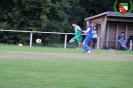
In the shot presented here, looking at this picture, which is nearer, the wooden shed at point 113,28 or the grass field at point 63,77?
the grass field at point 63,77

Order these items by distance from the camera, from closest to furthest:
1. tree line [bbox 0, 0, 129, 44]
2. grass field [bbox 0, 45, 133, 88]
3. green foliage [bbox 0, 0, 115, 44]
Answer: grass field [bbox 0, 45, 133, 88] < tree line [bbox 0, 0, 129, 44] < green foliage [bbox 0, 0, 115, 44]

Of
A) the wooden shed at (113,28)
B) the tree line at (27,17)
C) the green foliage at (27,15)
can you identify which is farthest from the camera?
the green foliage at (27,15)

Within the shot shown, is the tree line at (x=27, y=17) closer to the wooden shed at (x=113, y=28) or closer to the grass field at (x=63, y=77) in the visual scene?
the wooden shed at (x=113, y=28)

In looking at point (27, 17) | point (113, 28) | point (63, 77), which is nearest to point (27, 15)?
point (27, 17)

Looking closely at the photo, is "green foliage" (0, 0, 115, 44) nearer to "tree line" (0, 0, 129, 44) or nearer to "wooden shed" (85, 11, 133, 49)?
"tree line" (0, 0, 129, 44)

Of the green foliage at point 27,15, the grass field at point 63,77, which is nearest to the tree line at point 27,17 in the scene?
the green foliage at point 27,15

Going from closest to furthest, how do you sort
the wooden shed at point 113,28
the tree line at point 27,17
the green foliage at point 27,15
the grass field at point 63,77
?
the grass field at point 63,77 < the wooden shed at point 113,28 < the tree line at point 27,17 < the green foliage at point 27,15

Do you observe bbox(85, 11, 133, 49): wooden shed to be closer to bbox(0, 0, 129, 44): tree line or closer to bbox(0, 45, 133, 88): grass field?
bbox(0, 0, 129, 44): tree line

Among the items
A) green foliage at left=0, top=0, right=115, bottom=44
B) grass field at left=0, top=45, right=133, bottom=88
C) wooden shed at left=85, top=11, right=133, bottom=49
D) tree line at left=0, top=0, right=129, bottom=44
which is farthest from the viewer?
green foliage at left=0, top=0, right=115, bottom=44

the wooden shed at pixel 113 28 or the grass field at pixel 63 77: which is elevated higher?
the wooden shed at pixel 113 28

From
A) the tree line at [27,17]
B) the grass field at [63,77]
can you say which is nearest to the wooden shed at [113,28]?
the tree line at [27,17]

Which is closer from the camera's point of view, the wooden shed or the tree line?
the wooden shed

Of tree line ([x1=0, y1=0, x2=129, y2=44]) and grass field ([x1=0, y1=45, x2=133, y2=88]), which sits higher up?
tree line ([x1=0, y1=0, x2=129, y2=44])

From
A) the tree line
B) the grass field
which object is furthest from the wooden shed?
the grass field
